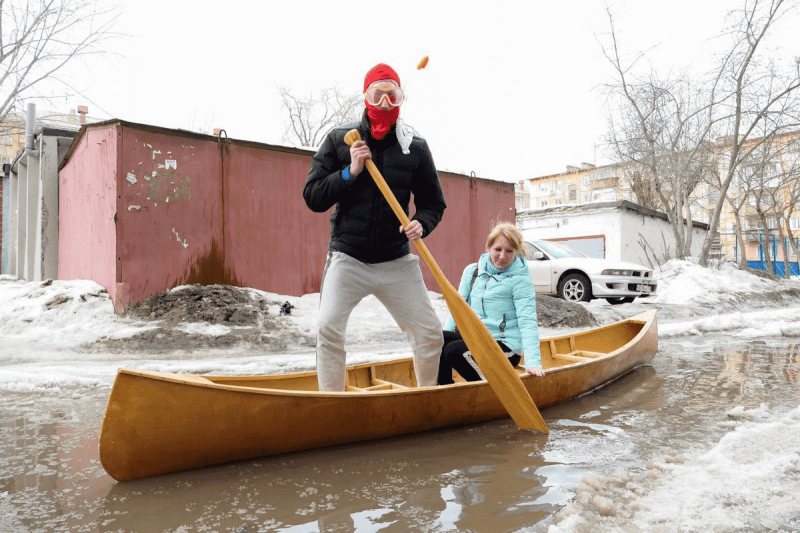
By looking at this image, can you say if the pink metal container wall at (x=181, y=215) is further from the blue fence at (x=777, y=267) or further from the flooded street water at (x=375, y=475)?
the blue fence at (x=777, y=267)

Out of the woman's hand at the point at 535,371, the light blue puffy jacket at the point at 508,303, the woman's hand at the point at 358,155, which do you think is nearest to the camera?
the woman's hand at the point at 358,155

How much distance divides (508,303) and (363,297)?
4.20 ft

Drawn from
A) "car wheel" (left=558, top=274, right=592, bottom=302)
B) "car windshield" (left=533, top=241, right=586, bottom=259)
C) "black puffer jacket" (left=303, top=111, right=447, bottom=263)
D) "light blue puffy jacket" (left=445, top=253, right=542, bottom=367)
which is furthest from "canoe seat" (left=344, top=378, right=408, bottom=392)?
"car windshield" (left=533, top=241, right=586, bottom=259)

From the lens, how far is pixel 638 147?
18.9 metres

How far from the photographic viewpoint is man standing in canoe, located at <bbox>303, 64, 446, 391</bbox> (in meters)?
3.15

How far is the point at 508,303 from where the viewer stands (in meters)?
4.07

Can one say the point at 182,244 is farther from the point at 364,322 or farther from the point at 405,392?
the point at 405,392

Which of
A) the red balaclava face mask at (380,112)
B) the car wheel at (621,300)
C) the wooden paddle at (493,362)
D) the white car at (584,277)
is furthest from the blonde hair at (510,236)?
the car wheel at (621,300)

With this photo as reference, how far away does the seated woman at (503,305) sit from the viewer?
3.93 meters

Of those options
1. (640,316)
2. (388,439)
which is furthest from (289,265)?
(388,439)

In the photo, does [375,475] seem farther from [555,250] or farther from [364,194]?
[555,250]

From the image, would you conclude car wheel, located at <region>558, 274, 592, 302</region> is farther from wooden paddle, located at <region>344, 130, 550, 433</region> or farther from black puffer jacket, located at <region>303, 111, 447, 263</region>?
black puffer jacket, located at <region>303, 111, 447, 263</region>

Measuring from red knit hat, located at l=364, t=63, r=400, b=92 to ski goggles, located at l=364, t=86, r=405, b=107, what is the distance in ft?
0.17

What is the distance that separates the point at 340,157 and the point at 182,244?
239 inches
